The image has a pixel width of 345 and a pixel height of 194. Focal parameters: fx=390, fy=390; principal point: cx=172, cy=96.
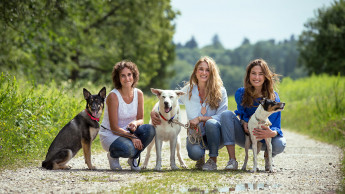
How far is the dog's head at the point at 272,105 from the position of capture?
562cm

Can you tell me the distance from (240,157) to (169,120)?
258 cm

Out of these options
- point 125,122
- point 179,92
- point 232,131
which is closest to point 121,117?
point 125,122

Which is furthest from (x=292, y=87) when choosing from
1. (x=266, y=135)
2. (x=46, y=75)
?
(x=266, y=135)

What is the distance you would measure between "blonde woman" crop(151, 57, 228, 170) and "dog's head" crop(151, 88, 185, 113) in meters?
0.29

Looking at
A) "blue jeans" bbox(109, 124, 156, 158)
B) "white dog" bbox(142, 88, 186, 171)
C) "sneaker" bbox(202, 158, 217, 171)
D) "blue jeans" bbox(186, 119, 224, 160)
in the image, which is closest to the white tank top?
"blue jeans" bbox(109, 124, 156, 158)

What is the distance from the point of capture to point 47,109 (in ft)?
28.5

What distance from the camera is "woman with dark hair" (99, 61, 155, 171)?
6258 millimetres

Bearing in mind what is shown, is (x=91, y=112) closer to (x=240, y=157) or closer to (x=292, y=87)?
(x=240, y=157)

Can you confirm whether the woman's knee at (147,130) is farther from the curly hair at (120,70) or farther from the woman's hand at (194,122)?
the curly hair at (120,70)

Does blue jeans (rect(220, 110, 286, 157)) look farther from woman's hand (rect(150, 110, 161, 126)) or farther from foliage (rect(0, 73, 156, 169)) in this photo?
foliage (rect(0, 73, 156, 169))

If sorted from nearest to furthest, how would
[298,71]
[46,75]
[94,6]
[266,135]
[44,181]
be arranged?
[44,181]
[266,135]
[46,75]
[94,6]
[298,71]

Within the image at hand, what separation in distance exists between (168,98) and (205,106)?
0.80 m

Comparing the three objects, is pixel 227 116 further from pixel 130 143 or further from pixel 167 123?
pixel 130 143

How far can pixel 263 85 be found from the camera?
657 centimetres
